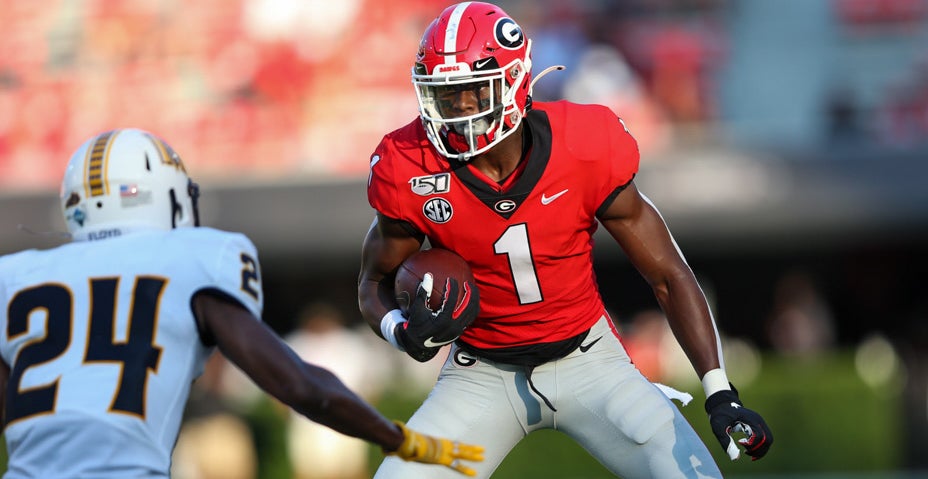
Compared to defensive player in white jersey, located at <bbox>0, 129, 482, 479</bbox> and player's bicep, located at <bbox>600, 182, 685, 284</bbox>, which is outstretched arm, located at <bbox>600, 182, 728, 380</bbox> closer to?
player's bicep, located at <bbox>600, 182, 685, 284</bbox>

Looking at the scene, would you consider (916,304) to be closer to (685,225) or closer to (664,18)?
(685,225)

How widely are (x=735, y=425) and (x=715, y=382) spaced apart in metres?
0.19

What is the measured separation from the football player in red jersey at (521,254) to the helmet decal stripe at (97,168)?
38.8 inches

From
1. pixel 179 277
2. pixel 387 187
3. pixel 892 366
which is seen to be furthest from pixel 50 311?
pixel 892 366

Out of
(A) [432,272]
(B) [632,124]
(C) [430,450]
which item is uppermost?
(A) [432,272]

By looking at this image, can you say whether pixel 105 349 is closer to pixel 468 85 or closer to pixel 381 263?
pixel 381 263

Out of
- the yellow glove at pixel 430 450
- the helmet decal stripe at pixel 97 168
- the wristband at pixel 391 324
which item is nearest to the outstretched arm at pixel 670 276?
the wristband at pixel 391 324

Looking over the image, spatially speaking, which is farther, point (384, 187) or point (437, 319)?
point (384, 187)

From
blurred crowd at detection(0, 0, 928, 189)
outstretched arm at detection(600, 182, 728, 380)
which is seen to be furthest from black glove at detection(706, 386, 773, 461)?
blurred crowd at detection(0, 0, 928, 189)

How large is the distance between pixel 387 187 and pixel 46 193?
8967 mm

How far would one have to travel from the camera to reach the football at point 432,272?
154 inches

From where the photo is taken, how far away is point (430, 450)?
338 centimetres

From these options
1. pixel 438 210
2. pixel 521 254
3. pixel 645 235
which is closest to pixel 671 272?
pixel 645 235

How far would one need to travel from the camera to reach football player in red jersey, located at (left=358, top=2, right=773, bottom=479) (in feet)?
13.2
